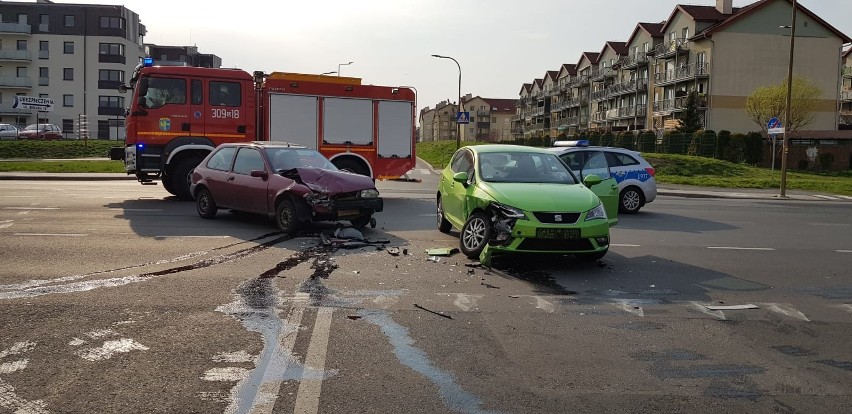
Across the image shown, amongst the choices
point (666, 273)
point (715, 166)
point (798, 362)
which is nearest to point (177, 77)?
point (666, 273)

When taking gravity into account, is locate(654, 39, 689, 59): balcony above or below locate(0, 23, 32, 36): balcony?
below

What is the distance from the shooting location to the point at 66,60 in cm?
7669

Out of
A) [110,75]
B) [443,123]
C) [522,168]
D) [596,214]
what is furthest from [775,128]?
[443,123]

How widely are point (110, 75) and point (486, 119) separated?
9141 centimetres

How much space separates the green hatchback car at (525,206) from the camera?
29.1ft

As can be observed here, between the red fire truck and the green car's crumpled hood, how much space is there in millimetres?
9592

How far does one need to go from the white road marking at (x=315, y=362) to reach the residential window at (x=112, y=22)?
79472mm

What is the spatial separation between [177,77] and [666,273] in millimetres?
12609

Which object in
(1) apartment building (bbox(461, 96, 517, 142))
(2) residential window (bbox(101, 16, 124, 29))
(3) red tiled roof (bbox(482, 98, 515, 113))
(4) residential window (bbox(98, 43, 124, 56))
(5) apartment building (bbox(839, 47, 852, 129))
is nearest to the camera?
(2) residential window (bbox(101, 16, 124, 29))

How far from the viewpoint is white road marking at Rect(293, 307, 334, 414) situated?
424 cm

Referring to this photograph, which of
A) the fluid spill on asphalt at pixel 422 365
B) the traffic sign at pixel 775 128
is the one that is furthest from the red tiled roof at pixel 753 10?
the fluid spill on asphalt at pixel 422 365

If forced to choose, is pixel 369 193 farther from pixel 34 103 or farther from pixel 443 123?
pixel 443 123

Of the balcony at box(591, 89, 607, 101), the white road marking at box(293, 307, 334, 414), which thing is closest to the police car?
the white road marking at box(293, 307, 334, 414)

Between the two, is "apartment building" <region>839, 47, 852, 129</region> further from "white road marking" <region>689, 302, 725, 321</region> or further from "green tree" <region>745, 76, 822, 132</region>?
"white road marking" <region>689, 302, 725, 321</region>
